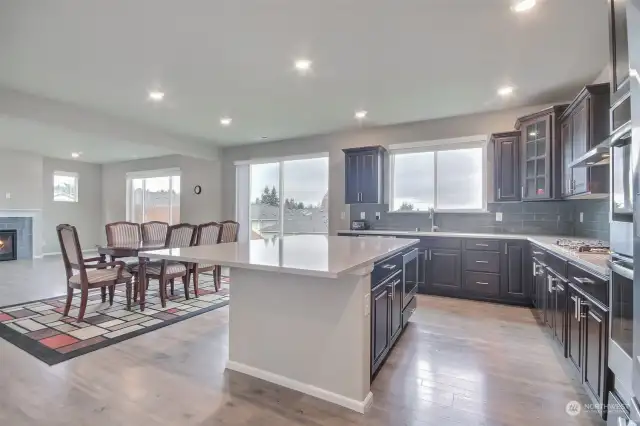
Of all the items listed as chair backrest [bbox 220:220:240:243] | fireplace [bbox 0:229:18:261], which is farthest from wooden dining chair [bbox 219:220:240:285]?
fireplace [bbox 0:229:18:261]

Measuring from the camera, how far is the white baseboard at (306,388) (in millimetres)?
1937

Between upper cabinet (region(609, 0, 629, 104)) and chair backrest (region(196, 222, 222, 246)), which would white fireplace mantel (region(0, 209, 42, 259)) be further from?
upper cabinet (region(609, 0, 629, 104))

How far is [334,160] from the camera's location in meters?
6.01

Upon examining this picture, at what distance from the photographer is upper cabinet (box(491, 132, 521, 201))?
4.39 m

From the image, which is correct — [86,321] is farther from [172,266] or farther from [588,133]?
[588,133]

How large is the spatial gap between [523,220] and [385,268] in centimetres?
328

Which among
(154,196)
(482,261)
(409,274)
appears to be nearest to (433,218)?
(482,261)

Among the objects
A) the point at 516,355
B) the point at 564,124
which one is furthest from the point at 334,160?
the point at 516,355

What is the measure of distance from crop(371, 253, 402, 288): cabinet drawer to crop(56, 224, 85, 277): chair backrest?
3.04 m

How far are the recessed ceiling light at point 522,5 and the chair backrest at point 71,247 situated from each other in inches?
168

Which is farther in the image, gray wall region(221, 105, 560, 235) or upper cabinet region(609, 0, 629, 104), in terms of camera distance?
gray wall region(221, 105, 560, 235)

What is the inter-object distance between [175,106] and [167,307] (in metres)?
2.69

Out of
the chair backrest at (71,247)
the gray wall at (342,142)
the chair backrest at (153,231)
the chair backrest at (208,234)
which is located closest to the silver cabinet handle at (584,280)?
the gray wall at (342,142)

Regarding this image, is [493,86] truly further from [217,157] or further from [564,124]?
[217,157]
